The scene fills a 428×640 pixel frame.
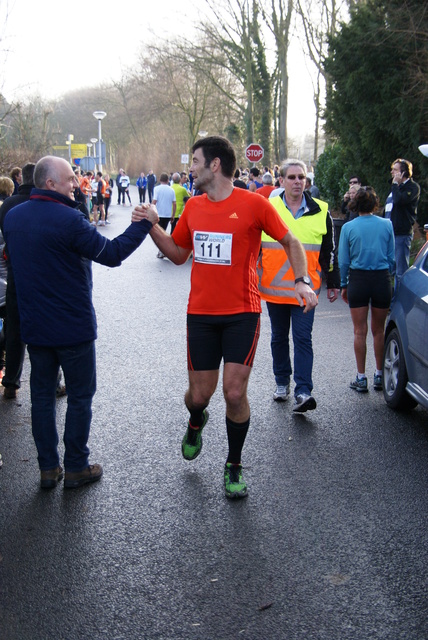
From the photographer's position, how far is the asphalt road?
326 centimetres

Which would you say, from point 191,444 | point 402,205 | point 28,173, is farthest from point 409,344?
point 402,205

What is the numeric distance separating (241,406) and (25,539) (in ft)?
4.55

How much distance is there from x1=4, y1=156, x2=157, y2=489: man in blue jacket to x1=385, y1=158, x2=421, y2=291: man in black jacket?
23.5ft

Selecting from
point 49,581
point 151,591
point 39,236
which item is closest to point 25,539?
point 49,581

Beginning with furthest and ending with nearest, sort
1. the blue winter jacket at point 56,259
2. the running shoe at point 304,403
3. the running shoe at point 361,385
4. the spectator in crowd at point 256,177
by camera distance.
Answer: the spectator in crowd at point 256,177
the running shoe at point 361,385
the running shoe at point 304,403
the blue winter jacket at point 56,259

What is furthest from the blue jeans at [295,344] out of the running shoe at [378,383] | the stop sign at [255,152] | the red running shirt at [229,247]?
the stop sign at [255,152]

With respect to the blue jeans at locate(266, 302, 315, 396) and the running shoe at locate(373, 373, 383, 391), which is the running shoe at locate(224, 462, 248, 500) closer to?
the blue jeans at locate(266, 302, 315, 396)

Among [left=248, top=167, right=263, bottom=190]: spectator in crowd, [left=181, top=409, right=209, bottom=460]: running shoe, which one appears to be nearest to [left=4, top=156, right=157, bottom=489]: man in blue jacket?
[left=181, top=409, right=209, bottom=460]: running shoe

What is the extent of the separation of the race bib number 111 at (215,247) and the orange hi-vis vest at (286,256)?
1767 millimetres

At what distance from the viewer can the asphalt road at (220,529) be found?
3262 mm

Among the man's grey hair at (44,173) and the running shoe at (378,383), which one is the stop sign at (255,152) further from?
the man's grey hair at (44,173)

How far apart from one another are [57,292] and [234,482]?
1.51 meters

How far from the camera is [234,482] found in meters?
4.58

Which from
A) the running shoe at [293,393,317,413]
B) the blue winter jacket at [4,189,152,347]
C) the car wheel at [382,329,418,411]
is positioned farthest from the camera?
the car wheel at [382,329,418,411]
